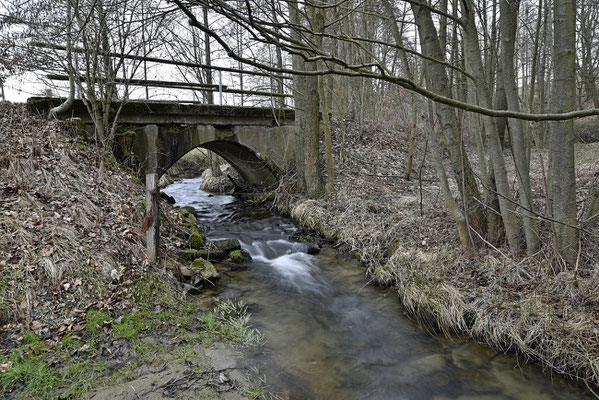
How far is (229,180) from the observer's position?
14.5 metres

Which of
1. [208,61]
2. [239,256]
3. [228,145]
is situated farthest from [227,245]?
[208,61]

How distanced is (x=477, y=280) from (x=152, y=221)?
4323mm

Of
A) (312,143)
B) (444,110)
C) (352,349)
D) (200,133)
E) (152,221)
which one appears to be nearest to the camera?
(352,349)

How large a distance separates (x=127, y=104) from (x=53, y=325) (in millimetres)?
5957

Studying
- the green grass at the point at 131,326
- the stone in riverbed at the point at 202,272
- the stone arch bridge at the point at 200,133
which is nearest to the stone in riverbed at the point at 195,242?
the stone in riverbed at the point at 202,272

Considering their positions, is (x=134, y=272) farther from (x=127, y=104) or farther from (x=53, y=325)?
(x=127, y=104)

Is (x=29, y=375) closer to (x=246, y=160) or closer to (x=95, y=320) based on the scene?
(x=95, y=320)

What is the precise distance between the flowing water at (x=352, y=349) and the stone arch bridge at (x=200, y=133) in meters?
3.82

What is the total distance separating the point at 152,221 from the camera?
466 centimetres

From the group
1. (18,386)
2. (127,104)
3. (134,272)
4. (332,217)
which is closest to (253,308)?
(134,272)

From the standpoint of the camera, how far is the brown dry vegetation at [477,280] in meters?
3.33

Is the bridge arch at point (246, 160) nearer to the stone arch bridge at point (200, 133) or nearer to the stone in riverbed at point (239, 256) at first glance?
the stone arch bridge at point (200, 133)

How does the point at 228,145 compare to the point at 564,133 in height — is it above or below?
above

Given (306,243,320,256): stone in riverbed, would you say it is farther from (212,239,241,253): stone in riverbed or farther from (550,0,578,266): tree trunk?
(550,0,578,266): tree trunk
